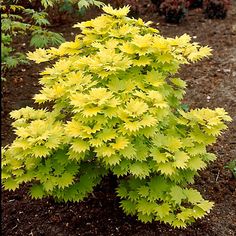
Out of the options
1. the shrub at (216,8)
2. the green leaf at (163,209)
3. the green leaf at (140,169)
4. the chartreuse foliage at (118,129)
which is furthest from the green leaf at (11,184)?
the shrub at (216,8)

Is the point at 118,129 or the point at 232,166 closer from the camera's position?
the point at 118,129

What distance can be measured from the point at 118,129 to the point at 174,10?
4.43 m

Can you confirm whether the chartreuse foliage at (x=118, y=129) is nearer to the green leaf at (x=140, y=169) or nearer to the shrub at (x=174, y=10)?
the green leaf at (x=140, y=169)

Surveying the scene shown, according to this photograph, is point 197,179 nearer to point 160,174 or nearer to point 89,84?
point 160,174

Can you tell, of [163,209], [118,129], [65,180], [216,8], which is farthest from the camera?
[216,8]

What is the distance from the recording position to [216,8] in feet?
23.7

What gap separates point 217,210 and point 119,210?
0.85 m

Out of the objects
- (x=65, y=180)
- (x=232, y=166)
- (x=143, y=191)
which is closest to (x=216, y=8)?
(x=232, y=166)

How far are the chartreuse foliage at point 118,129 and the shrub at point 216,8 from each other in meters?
3.84

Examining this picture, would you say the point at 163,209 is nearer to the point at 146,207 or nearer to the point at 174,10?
the point at 146,207

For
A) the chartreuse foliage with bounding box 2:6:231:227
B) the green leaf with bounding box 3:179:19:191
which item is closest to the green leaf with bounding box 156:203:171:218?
the chartreuse foliage with bounding box 2:6:231:227

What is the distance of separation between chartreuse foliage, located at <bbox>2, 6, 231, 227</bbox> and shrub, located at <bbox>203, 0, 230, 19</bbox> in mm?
3841

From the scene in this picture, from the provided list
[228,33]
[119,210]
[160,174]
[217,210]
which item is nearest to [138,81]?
[160,174]

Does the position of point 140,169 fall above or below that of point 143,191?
above
